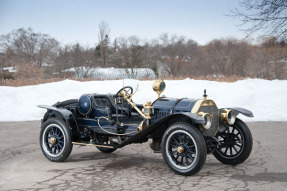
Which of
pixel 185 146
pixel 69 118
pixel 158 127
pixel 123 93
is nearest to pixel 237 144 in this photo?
pixel 185 146

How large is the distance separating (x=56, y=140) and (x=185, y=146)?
8.95ft

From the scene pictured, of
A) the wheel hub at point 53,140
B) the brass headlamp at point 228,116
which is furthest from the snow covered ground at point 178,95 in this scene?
the wheel hub at point 53,140

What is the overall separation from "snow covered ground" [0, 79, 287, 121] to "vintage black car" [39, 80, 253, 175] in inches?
290

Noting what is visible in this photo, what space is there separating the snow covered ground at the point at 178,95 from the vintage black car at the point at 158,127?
24.2 ft

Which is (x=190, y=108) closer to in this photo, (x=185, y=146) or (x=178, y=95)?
(x=185, y=146)

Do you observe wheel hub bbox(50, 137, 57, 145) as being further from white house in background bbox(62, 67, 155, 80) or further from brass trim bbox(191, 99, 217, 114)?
white house in background bbox(62, 67, 155, 80)

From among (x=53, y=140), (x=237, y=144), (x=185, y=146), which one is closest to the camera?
(x=185, y=146)

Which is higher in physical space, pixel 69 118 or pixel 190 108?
pixel 190 108

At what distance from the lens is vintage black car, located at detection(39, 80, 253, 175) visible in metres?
5.34

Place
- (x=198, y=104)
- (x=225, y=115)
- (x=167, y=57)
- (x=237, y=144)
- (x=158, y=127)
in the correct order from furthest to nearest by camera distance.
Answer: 1. (x=167, y=57)
2. (x=237, y=144)
3. (x=225, y=115)
4. (x=158, y=127)
5. (x=198, y=104)

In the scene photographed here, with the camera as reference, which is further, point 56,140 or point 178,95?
point 178,95

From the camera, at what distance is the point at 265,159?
261 inches

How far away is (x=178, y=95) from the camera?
16.9 m

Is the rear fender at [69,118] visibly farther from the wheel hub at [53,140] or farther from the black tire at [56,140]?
the wheel hub at [53,140]
